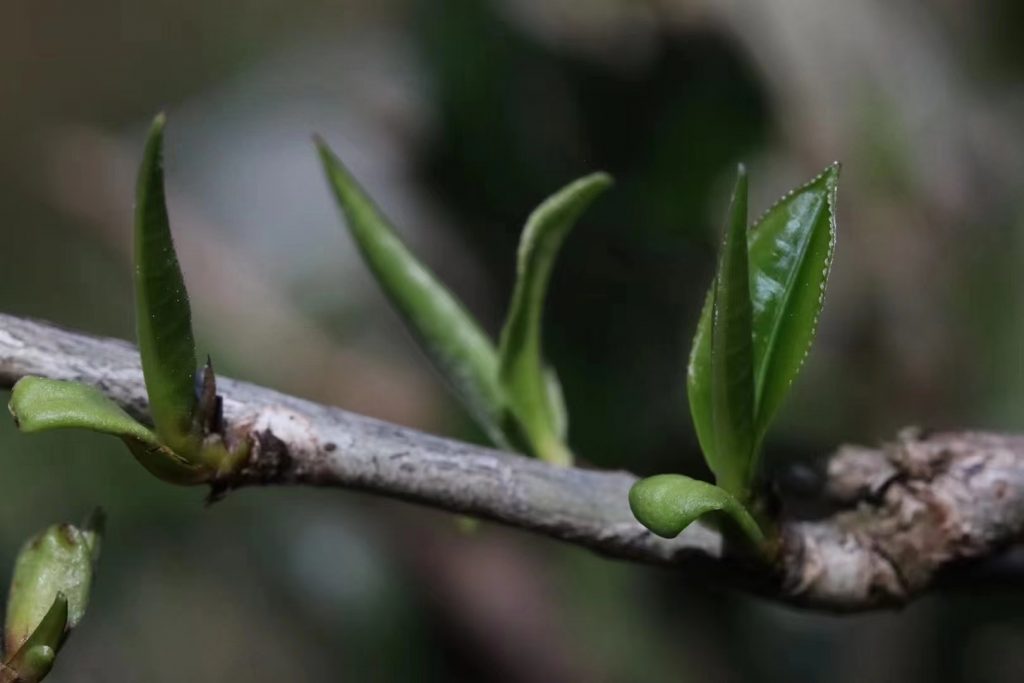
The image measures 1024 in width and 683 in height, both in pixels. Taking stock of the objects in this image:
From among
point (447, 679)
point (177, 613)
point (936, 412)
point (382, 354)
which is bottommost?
point (177, 613)

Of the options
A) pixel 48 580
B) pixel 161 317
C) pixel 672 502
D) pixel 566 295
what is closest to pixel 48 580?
pixel 48 580

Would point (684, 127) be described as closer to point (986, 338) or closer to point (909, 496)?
point (986, 338)

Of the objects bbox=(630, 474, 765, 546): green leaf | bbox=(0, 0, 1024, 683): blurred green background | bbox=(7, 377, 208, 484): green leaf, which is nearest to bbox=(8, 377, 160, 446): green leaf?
bbox=(7, 377, 208, 484): green leaf

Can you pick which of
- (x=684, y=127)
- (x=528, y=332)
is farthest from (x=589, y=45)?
(x=528, y=332)

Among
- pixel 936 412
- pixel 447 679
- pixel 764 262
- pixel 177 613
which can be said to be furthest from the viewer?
pixel 177 613

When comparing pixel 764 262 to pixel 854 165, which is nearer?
pixel 764 262

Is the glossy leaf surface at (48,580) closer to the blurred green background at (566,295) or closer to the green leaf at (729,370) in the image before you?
the green leaf at (729,370)

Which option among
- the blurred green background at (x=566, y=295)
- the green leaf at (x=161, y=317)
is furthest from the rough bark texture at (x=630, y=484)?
the blurred green background at (x=566, y=295)
